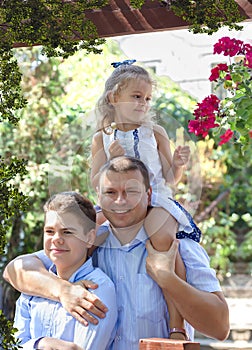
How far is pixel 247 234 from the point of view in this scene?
7676 mm

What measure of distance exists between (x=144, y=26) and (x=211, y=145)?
4048 millimetres

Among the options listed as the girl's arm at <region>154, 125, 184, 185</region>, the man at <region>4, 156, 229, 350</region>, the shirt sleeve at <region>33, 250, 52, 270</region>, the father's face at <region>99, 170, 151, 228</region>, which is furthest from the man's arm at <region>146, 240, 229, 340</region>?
the shirt sleeve at <region>33, 250, 52, 270</region>

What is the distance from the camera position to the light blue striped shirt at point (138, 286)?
2129 millimetres

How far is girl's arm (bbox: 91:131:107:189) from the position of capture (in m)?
2.21

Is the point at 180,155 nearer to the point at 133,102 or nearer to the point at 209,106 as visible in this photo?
the point at 133,102

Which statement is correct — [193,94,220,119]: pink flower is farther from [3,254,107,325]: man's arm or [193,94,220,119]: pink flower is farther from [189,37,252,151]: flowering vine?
[3,254,107,325]: man's arm

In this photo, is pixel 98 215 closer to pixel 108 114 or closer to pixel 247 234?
pixel 108 114

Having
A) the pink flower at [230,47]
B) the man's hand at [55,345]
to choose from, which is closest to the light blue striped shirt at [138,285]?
the man's hand at [55,345]

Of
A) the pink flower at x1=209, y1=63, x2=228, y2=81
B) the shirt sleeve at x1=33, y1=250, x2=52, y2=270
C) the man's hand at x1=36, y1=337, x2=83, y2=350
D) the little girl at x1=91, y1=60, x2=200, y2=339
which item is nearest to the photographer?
the man's hand at x1=36, y1=337, x2=83, y2=350

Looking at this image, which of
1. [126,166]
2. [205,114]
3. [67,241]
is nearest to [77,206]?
[67,241]

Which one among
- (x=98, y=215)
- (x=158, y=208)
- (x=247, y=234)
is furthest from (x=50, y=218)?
(x=247, y=234)

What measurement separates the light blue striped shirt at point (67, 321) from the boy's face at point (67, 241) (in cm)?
3

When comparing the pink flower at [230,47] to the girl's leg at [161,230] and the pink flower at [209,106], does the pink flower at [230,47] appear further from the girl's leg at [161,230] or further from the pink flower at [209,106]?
the girl's leg at [161,230]

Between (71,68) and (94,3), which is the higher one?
(71,68)
